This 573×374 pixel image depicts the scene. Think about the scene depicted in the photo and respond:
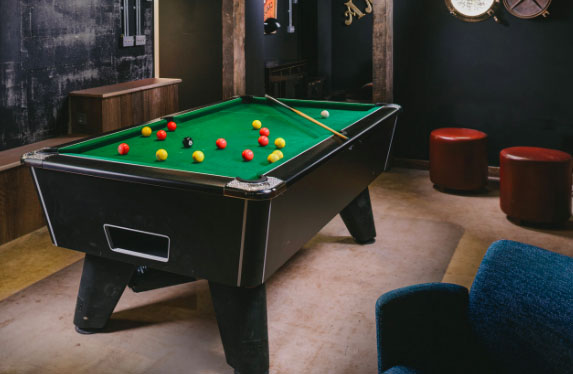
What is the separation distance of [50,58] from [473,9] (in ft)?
12.2

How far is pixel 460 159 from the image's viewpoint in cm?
480

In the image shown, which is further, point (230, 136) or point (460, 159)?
point (460, 159)

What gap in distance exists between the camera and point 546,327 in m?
1.38

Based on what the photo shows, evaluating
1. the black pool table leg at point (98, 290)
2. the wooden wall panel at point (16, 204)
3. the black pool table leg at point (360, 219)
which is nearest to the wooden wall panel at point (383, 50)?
the black pool table leg at point (360, 219)

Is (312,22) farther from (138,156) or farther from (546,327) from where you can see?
(546,327)

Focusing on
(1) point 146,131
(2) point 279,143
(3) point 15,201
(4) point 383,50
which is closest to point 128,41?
(3) point 15,201

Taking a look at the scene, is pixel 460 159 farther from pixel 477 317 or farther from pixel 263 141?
pixel 477 317

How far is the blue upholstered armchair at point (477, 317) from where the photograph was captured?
1440 millimetres

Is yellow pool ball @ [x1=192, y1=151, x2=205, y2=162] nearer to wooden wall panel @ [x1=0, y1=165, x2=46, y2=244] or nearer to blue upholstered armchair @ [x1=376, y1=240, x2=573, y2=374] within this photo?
blue upholstered armchair @ [x1=376, y1=240, x2=573, y2=374]

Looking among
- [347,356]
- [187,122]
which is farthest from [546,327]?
[187,122]

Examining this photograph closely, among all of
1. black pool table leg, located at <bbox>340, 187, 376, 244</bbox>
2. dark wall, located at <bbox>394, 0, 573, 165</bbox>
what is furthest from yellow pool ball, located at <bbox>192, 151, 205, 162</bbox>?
dark wall, located at <bbox>394, 0, 573, 165</bbox>

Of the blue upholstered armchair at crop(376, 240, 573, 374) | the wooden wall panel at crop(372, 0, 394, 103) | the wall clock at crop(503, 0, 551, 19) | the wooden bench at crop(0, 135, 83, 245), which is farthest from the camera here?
the wooden wall panel at crop(372, 0, 394, 103)

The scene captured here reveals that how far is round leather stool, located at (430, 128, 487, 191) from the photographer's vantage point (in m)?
4.79

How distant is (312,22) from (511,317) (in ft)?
22.2
